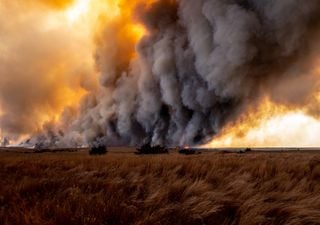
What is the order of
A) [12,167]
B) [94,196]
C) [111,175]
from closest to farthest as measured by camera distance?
[94,196] < [111,175] < [12,167]

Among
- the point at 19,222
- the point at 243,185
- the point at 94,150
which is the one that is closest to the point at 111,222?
the point at 19,222

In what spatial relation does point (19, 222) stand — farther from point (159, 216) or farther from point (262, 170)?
point (262, 170)

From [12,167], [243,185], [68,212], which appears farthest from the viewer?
[12,167]

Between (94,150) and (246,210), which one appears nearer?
(246,210)

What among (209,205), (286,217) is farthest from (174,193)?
(286,217)

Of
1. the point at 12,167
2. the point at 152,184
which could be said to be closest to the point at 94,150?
the point at 12,167

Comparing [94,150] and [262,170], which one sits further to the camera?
[94,150]

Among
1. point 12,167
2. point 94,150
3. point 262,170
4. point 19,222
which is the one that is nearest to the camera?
point 19,222

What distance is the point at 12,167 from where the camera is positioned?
907 centimetres

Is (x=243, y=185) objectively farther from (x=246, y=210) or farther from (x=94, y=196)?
(x=94, y=196)

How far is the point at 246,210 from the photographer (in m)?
3.98

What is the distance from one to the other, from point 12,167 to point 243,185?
650 centimetres

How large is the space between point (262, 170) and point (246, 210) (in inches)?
186

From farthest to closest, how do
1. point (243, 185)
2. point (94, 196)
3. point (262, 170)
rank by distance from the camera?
point (262, 170) → point (243, 185) → point (94, 196)
